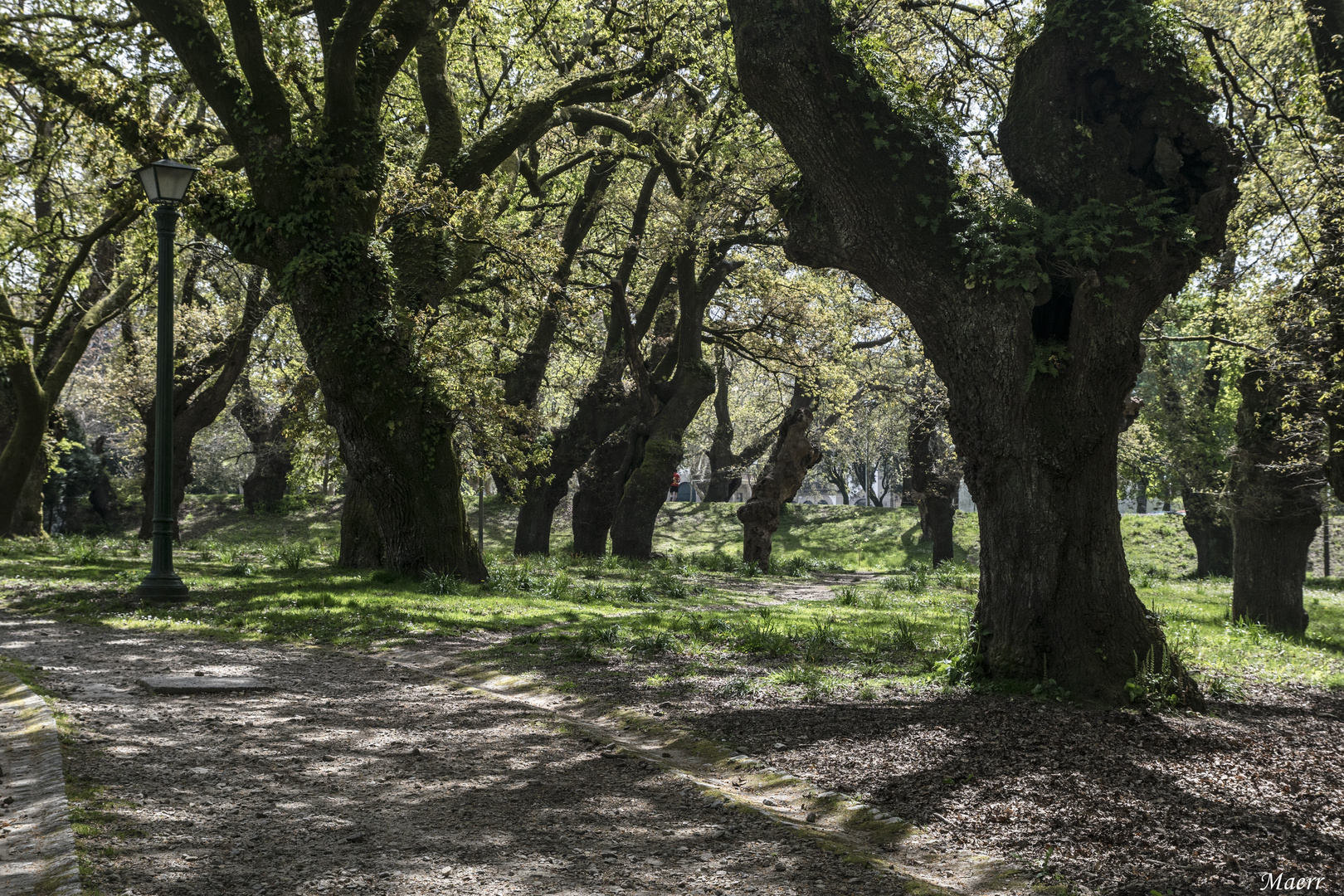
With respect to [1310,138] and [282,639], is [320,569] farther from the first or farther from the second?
[1310,138]

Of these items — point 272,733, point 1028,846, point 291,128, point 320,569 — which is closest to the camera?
point 1028,846

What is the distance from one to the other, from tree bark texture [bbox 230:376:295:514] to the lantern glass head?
1698 centimetres

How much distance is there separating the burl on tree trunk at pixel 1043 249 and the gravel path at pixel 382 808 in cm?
316

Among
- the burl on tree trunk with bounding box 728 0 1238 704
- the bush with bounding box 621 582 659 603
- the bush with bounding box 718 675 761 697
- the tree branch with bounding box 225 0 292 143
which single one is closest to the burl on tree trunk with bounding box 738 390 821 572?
the bush with bounding box 621 582 659 603

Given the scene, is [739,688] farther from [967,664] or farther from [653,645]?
[653,645]

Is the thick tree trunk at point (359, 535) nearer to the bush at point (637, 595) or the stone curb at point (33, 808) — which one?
the bush at point (637, 595)

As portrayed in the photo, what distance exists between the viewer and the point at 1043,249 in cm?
645

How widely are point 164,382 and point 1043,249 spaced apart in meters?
9.13

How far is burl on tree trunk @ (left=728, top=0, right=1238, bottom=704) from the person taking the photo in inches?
249

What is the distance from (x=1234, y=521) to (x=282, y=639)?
1153cm

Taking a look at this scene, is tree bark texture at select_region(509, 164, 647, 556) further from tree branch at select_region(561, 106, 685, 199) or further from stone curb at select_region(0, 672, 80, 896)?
stone curb at select_region(0, 672, 80, 896)

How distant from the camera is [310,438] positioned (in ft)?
45.4

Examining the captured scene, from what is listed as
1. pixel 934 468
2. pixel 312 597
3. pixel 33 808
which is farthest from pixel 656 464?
pixel 33 808

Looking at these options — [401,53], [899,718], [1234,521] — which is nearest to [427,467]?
[401,53]
